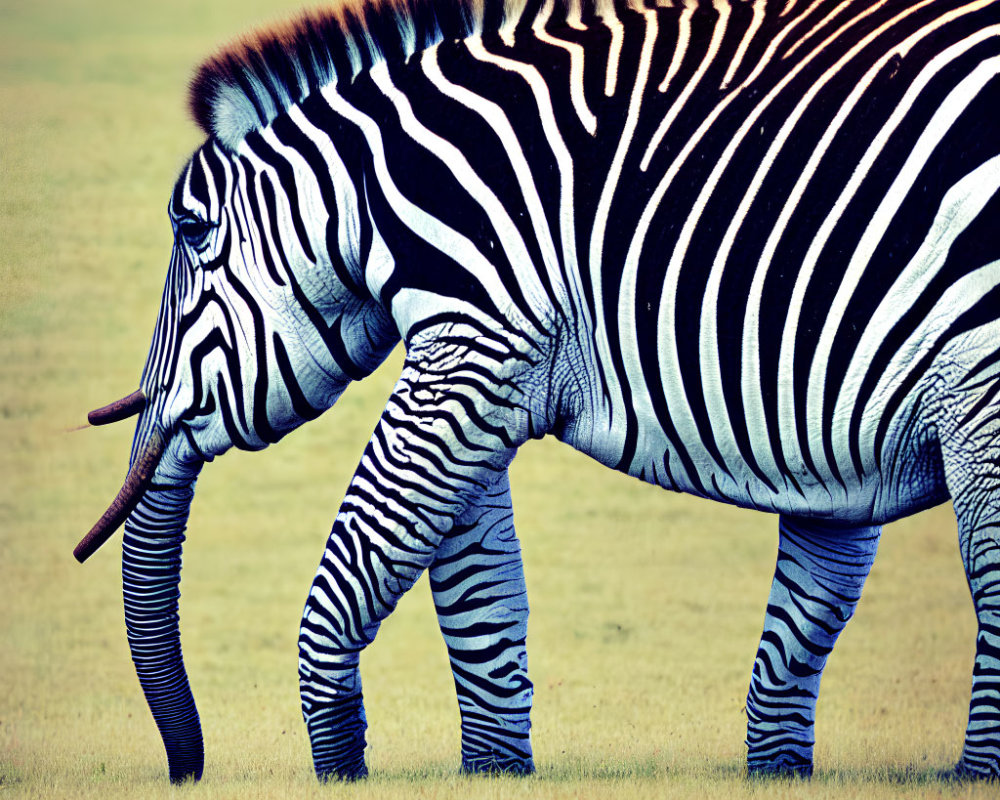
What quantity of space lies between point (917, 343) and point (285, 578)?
35.2 ft

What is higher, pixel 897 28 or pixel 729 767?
pixel 897 28

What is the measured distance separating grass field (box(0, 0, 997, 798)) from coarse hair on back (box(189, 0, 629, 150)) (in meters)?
0.25

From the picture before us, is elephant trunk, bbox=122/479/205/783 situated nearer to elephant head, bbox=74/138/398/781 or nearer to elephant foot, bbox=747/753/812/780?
elephant head, bbox=74/138/398/781

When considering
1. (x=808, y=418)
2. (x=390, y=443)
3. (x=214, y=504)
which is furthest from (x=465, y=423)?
(x=214, y=504)

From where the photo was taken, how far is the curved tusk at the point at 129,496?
632 cm

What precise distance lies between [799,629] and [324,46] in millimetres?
3534

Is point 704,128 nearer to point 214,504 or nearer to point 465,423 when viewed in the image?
point 465,423

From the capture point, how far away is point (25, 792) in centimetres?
620

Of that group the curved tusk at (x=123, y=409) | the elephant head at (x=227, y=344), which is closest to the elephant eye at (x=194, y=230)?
the elephant head at (x=227, y=344)

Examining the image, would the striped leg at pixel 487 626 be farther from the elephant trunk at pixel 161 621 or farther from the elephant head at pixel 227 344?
the elephant trunk at pixel 161 621

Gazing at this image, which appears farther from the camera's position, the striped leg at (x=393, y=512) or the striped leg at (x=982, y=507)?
the striped leg at (x=393, y=512)

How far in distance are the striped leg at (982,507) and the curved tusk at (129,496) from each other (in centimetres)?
370

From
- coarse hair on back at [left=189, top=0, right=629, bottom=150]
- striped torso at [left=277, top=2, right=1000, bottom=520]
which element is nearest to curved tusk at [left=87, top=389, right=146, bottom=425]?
coarse hair on back at [left=189, top=0, right=629, bottom=150]

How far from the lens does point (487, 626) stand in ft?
20.6
